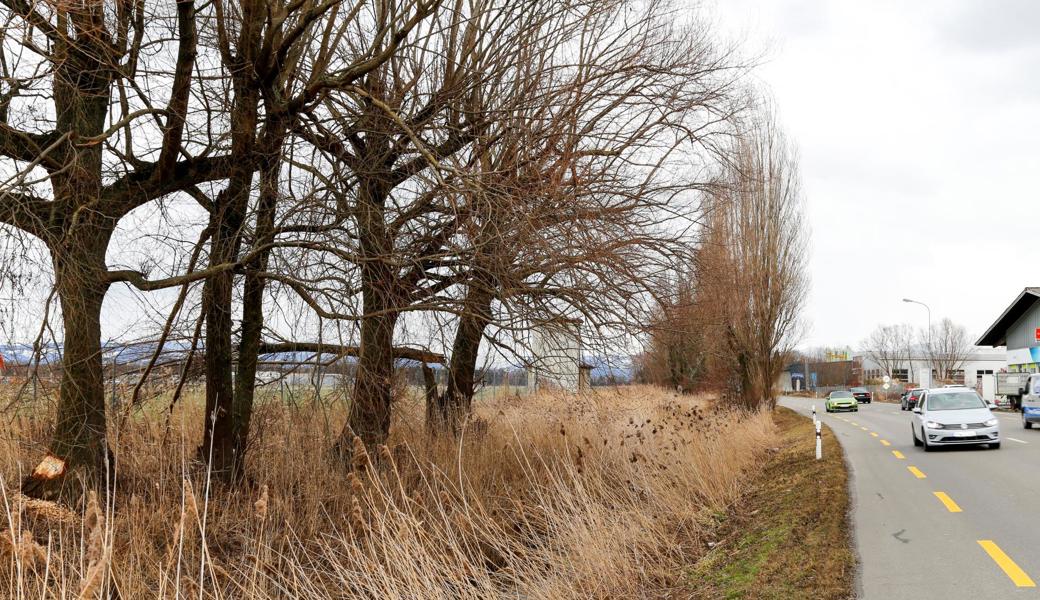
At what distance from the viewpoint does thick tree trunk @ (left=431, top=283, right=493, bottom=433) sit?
9.53 metres

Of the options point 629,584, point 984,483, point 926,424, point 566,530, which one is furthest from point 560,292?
point 926,424

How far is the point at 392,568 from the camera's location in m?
7.04

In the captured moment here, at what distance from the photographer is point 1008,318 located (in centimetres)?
4884

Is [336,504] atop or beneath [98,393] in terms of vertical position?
beneath

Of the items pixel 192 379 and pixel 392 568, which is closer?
pixel 392 568

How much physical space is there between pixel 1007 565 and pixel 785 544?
6.27 ft

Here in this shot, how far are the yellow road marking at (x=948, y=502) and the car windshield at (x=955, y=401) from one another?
24.5 feet

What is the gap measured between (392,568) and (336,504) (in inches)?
105

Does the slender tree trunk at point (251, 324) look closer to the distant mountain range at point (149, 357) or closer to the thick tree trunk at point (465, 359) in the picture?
→ the distant mountain range at point (149, 357)

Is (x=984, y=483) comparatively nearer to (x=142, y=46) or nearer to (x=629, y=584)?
(x=629, y=584)

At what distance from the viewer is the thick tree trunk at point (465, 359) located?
9.53m

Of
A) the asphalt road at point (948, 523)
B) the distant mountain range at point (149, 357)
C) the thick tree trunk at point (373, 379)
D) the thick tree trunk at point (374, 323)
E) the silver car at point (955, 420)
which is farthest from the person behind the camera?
the silver car at point (955, 420)

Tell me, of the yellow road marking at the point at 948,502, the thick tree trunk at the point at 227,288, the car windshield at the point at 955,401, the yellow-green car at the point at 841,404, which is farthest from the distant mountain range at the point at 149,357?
the yellow-green car at the point at 841,404

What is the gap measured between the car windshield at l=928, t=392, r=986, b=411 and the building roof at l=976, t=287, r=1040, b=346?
100.0 ft
